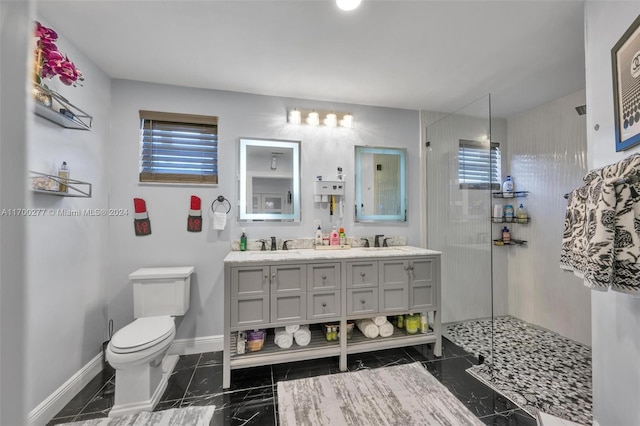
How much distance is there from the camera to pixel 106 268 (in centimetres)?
220

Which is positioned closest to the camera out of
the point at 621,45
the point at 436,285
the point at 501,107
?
the point at 621,45

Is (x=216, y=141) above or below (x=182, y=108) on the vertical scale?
below

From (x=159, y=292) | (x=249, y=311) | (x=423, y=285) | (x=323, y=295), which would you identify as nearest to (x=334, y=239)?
(x=323, y=295)

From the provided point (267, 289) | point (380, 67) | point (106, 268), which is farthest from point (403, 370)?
point (106, 268)

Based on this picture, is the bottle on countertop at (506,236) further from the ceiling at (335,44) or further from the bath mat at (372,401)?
the bath mat at (372,401)

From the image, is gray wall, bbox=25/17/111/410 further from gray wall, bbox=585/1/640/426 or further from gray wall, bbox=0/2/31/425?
gray wall, bbox=585/1/640/426

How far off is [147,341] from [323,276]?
122cm

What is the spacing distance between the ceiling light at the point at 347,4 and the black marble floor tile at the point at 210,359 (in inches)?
105

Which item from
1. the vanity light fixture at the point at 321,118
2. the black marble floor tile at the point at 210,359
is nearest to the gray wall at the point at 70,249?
the black marble floor tile at the point at 210,359

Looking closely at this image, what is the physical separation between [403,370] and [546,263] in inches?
77.5

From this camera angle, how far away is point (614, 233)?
1.05m

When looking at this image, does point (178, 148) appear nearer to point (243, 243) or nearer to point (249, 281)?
point (243, 243)

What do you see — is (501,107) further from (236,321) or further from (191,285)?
(191,285)

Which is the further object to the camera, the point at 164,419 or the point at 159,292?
the point at 159,292
